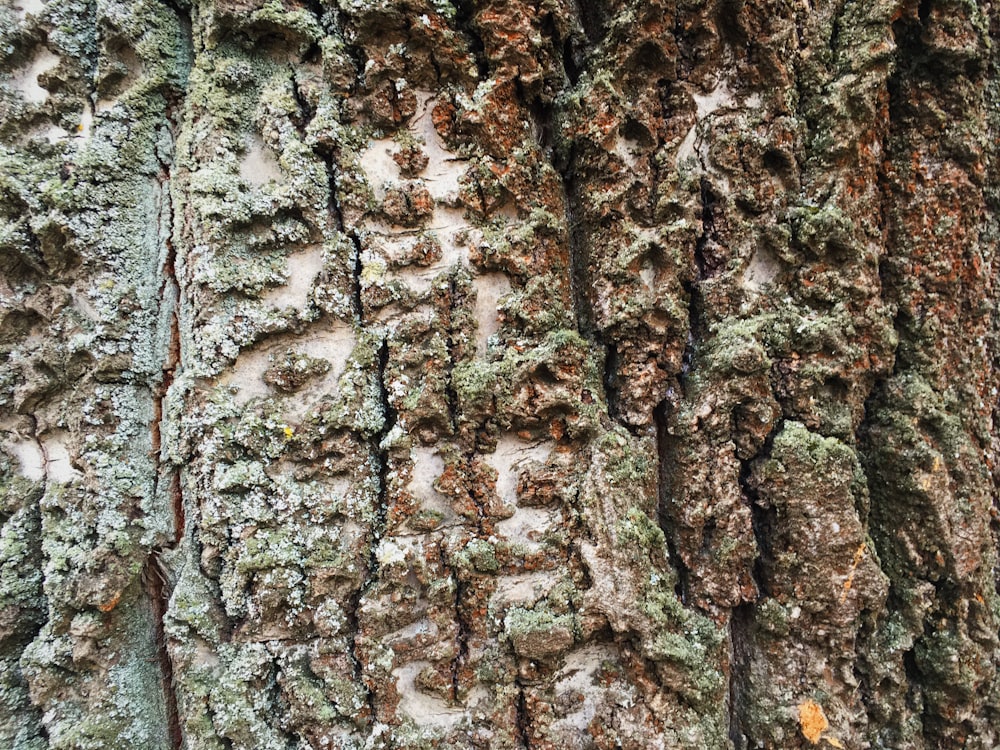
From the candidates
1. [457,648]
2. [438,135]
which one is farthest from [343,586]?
[438,135]

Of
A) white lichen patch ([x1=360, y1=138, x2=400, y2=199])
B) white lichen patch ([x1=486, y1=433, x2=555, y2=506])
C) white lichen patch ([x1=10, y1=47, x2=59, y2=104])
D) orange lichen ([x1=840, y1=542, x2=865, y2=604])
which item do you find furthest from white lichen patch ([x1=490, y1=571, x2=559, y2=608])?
white lichen patch ([x1=10, y1=47, x2=59, y2=104])

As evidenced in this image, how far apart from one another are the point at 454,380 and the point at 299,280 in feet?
1.35

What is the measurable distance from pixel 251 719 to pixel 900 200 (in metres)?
1.93

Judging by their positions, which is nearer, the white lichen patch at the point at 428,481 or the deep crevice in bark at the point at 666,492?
the white lichen patch at the point at 428,481

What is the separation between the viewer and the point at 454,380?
1273mm

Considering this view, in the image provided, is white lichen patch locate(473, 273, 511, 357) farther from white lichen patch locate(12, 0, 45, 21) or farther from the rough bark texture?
white lichen patch locate(12, 0, 45, 21)

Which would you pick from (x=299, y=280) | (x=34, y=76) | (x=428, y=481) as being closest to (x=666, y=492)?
(x=428, y=481)

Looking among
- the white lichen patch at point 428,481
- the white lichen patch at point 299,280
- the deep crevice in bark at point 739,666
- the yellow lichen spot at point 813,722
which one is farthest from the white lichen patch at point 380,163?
the yellow lichen spot at point 813,722

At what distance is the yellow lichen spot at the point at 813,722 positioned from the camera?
1.37 metres

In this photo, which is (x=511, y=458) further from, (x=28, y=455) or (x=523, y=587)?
(x=28, y=455)

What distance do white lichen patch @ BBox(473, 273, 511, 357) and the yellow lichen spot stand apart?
1110 millimetres

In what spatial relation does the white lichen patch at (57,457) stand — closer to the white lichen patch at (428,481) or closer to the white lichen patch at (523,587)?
the white lichen patch at (428,481)

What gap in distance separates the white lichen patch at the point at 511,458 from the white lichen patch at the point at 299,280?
0.54 metres

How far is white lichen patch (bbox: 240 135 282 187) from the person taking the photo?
1314 mm
